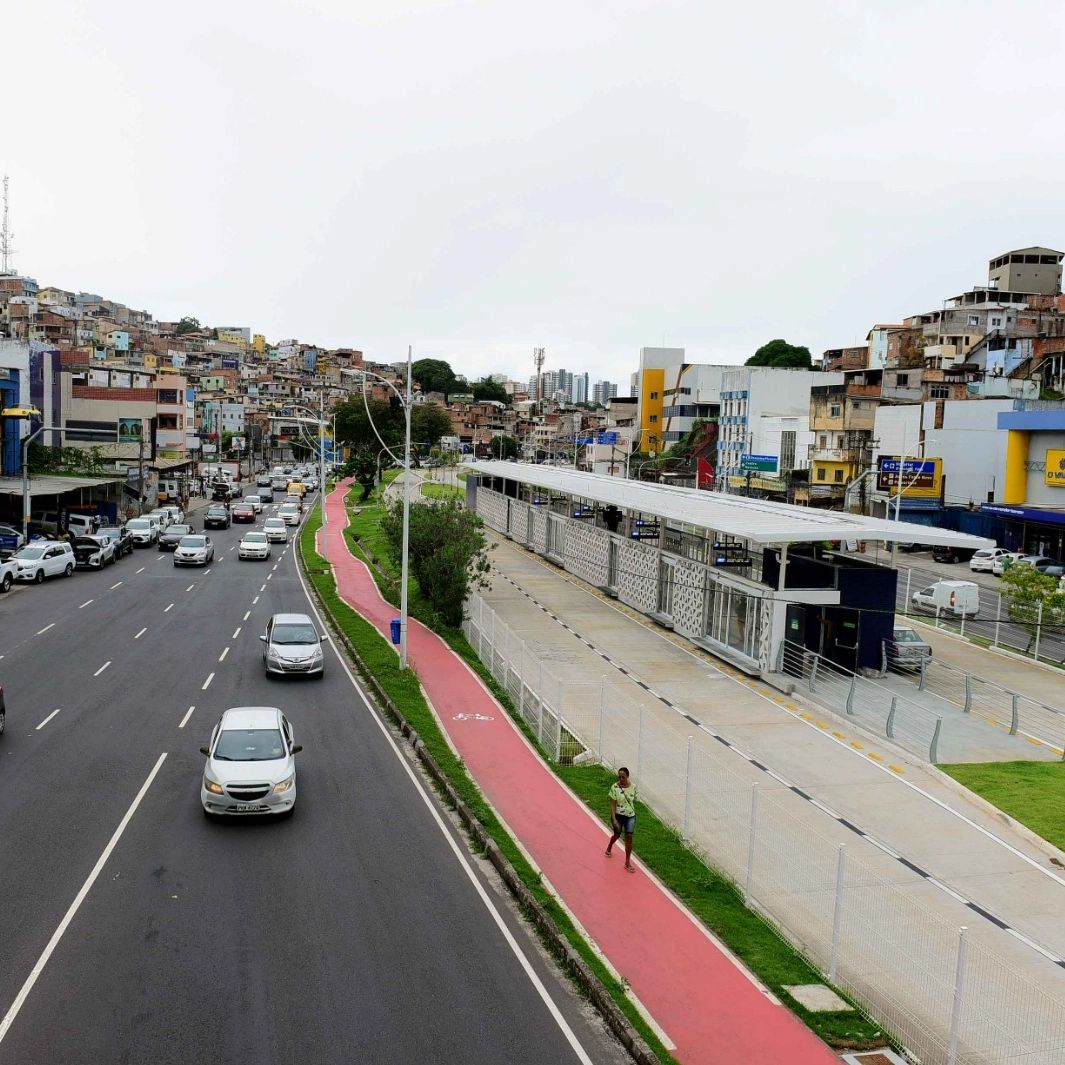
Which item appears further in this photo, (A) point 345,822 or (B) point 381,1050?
(A) point 345,822

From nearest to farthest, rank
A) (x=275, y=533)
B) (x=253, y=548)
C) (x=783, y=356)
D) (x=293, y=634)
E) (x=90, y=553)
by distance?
(x=293, y=634)
(x=90, y=553)
(x=253, y=548)
(x=275, y=533)
(x=783, y=356)

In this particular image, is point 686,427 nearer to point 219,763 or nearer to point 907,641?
point 907,641

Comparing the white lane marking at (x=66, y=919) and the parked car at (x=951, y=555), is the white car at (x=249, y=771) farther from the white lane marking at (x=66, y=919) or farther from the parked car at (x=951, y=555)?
the parked car at (x=951, y=555)

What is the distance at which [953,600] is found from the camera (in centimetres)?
3719

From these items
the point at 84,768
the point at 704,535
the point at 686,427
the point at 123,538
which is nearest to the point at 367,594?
the point at 704,535

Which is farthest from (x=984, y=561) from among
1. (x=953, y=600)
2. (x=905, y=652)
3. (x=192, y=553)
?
(x=192, y=553)

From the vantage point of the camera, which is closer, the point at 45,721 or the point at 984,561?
the point at 45,721

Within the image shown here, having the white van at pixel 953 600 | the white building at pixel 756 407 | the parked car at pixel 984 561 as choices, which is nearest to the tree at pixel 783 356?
the white building at pixel 756 407

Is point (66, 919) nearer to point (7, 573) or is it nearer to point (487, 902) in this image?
point (487, 902)

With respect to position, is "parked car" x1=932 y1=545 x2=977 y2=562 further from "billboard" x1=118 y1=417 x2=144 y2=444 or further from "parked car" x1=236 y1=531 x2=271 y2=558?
"billboard" x1=118 y1=417 x2=144 y2=444

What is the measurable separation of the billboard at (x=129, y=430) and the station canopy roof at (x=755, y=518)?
43531 millimetres

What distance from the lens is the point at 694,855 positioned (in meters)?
14.7

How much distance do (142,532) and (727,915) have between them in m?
49.1

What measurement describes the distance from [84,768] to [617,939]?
1043cm
